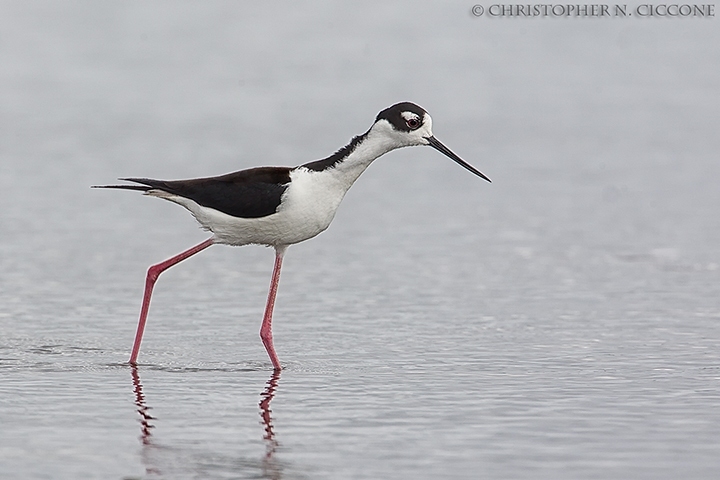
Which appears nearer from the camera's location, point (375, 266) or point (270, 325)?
point (270, 325)

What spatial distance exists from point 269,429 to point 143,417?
699 millimetres

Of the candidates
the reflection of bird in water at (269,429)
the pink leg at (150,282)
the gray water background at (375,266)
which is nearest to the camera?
the reflection of bird in water at (269,429)

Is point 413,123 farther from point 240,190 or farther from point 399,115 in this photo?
point 240,190

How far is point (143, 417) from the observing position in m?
7.14

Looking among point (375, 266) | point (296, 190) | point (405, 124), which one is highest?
point (405, 124)

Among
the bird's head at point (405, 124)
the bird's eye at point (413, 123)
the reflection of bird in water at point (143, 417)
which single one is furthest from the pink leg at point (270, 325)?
the bird's eye at point (413, 123)

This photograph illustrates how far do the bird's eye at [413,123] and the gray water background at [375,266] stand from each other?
1.45 meters

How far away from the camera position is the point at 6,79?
933 inches

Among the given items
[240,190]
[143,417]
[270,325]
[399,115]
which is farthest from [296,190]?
[143,417]

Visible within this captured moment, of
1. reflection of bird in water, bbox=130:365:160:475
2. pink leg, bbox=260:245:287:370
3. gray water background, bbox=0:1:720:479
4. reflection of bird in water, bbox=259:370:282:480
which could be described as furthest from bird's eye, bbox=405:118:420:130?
reflection of bird in water, bbox=130:365:160:475

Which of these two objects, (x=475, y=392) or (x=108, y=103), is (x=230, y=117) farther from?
(x=475, y=392)

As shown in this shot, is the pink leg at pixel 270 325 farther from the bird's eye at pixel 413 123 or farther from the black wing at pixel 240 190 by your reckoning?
the bird's eye at pixel 413 123

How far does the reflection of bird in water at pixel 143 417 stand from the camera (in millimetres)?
6191

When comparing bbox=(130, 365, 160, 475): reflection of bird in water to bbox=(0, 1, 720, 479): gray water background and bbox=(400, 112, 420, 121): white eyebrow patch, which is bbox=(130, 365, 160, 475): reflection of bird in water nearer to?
bbox=(0, 1, 720, 479): gray water background
